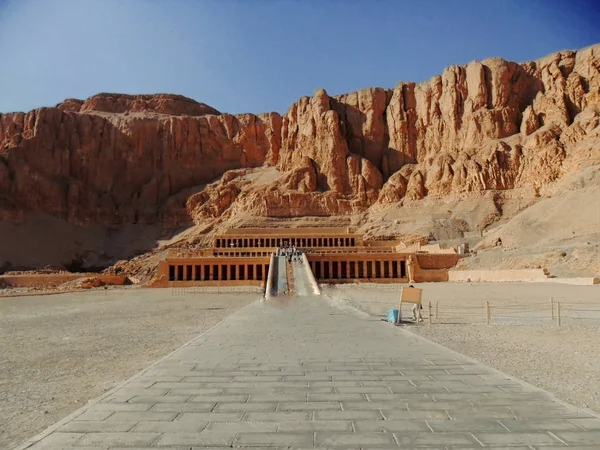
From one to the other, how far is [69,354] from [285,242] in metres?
56.9

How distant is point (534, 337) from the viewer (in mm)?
13375

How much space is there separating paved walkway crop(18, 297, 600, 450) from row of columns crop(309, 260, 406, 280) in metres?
39.9

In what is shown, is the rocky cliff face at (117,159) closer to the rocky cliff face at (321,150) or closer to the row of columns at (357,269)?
the rocky cliff face at (321,150)

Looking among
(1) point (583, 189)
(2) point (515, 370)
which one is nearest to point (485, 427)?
(2) point (515, 370)

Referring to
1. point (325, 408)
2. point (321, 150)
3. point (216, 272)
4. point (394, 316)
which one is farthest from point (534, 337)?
point (321, 150)

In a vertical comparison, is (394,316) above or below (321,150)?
below

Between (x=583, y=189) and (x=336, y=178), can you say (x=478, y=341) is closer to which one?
(x=583, y=189)

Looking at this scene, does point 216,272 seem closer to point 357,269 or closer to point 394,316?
point 357,269

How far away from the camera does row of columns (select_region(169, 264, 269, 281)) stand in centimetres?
4897

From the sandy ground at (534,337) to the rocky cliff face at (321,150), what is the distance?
159 feet

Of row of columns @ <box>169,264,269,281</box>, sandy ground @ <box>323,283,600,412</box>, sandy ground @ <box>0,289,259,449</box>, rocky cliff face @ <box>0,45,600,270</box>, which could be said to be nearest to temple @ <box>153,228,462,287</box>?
row of columns @ <box>169,264,269,281</box>

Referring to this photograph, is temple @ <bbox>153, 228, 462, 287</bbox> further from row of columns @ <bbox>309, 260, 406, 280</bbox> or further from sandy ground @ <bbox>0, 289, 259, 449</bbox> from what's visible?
sandy ground @ <bbox>0, 289, 259, 449</bbox>

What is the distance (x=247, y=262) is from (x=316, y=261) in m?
6.98

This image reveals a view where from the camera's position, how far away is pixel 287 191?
82.3 m
